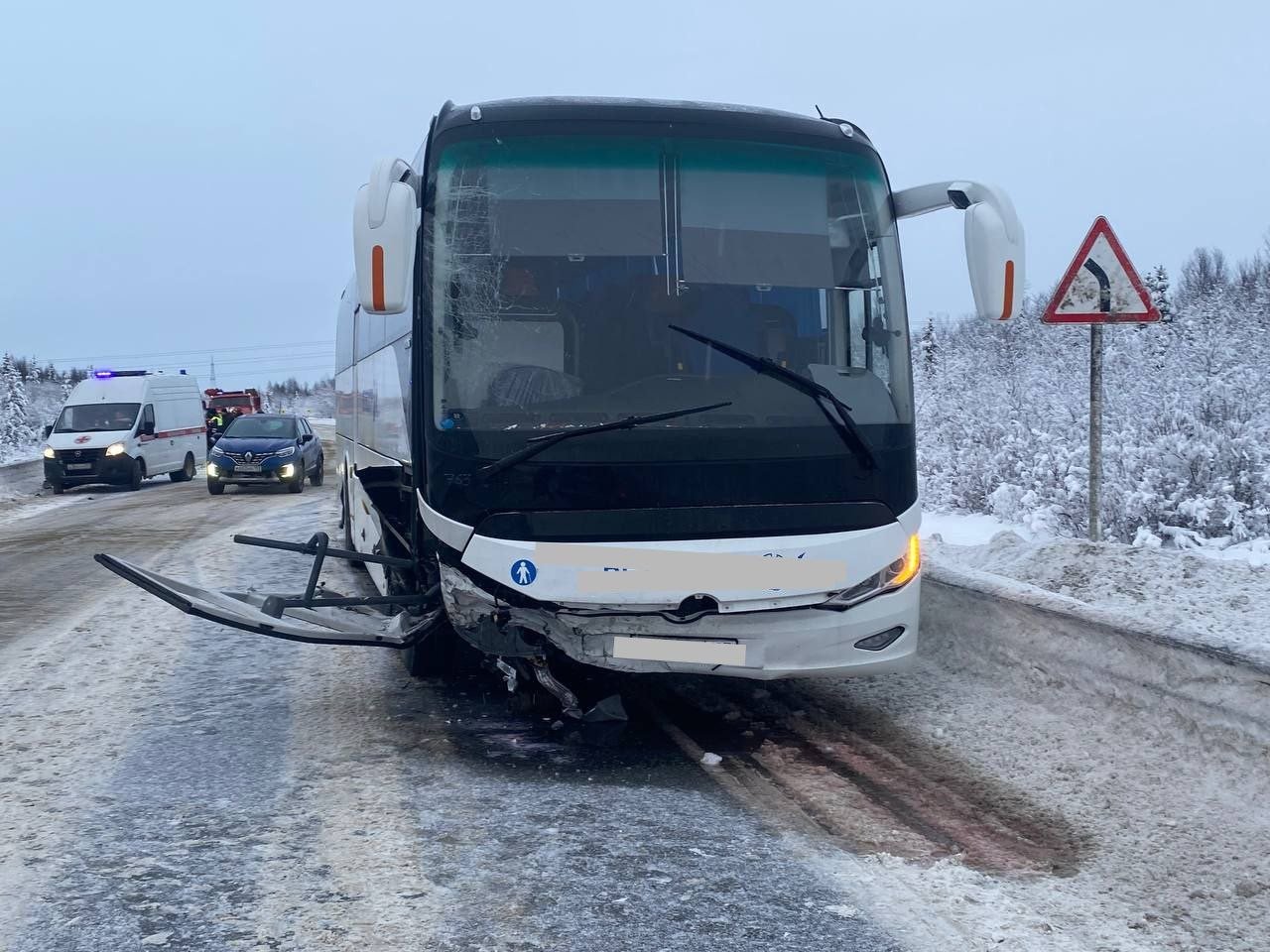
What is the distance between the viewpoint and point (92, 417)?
2489 cm

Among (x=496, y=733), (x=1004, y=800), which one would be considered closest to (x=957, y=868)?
(x=1004, y=800)

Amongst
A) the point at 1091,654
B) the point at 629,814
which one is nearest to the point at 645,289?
the point at 629,814

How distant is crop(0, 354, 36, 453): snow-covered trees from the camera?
47.2 meters

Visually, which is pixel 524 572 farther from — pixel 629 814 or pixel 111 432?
pixel 111 432

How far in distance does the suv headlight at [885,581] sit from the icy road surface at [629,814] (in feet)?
2.41

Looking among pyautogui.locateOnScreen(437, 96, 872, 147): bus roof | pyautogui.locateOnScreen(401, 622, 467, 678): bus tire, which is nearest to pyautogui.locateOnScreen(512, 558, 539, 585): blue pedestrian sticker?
pyautogui.locateOnScreen(401, 622, 467, 678): bus tire

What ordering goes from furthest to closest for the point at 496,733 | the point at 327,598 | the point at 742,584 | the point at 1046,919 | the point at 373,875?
the point at 327,598, the point at 496,733, the point at 742,584, the point at 373,875, the point at 1046,919

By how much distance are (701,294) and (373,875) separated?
110 inches

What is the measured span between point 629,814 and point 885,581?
1.56 metres

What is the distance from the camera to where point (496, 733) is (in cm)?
551

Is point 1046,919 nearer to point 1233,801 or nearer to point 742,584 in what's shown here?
point 1233,801

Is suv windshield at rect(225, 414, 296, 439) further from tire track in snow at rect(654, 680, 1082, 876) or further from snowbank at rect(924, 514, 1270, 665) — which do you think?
tire track in snow at rect(654, 680, 1082, 876)

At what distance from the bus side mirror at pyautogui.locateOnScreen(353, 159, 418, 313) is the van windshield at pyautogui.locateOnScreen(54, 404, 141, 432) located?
22354mm

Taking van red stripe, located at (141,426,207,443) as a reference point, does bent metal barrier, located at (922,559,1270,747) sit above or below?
below
